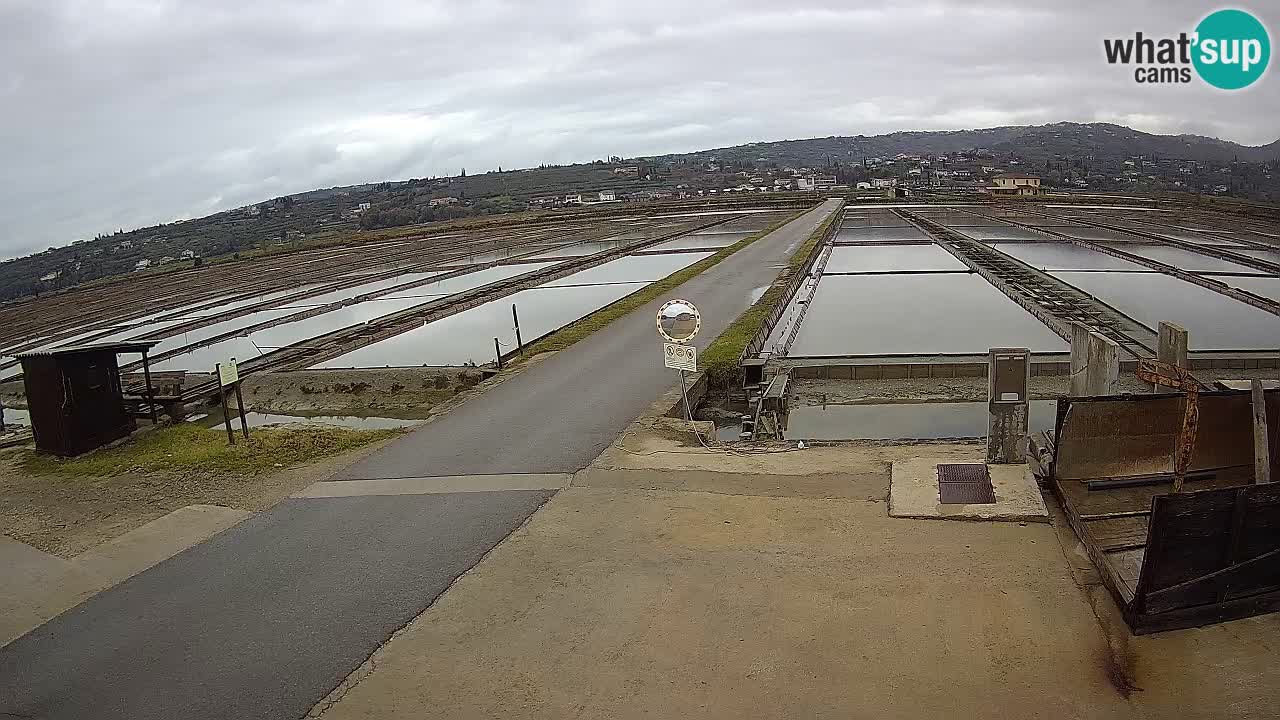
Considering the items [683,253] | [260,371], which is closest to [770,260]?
[683,253]

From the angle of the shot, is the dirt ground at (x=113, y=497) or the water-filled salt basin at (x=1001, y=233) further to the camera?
the water-filled salt basin at (x=1001, y=233)

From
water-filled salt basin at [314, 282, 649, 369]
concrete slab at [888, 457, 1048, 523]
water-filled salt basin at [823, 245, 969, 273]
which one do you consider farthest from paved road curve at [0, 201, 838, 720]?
water-filled salt basin at [823, 245, 969, 273]

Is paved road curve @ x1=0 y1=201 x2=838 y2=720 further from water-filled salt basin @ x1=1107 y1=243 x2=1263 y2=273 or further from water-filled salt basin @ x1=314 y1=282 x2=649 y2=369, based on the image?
water-filled salt basin @ x1=1107 y1=243 x2=1263 y2=273

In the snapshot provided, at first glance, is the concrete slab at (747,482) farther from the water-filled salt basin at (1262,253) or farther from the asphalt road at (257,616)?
the water-filled salt basin at (1262,253)

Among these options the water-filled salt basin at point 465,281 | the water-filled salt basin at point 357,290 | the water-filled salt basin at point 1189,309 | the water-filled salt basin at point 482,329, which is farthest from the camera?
the water-filled salt basin at point 465,281

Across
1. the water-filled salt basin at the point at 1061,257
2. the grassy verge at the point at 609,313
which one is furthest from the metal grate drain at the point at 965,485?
the water-filled salt basin at the point at 1061,257

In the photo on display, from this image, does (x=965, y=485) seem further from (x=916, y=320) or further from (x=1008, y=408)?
(x=916, y=320)

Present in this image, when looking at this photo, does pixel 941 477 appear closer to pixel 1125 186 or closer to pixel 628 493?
pixel 628 493
